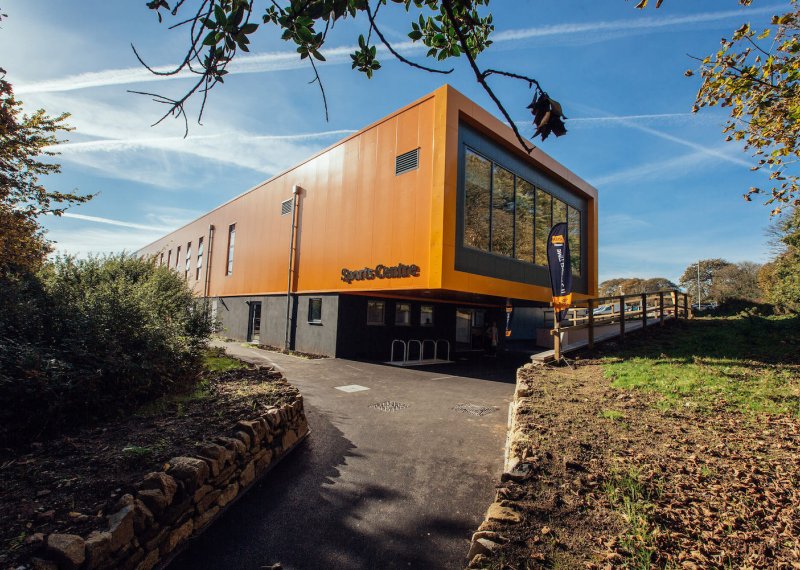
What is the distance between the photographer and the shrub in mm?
3787

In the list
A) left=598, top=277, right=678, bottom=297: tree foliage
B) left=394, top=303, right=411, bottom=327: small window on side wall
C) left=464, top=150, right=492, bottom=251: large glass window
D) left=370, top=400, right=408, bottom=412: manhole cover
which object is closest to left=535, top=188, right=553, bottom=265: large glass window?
left=464, top=150, right=492, bottom=251: large glass window

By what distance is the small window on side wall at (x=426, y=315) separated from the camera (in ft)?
56.6

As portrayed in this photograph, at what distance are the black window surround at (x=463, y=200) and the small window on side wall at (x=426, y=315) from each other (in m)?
4.43

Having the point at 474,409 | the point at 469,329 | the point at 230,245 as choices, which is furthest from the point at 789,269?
the point at 230,245

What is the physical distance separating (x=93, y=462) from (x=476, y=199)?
40.0 ft

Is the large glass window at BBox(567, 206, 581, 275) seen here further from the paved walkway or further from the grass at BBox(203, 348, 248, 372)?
the grass at BBox(203, 348, 248, 372)

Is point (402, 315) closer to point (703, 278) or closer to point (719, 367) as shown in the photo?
point (719, 367)

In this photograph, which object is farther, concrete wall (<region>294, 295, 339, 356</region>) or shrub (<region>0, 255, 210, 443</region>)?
concrete wall (<region>294, 295, 339, 356</region>)

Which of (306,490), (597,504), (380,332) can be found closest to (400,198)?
(380,332)

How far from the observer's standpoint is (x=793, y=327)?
1156 cm

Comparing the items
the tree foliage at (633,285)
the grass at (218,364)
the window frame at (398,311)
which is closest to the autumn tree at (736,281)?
the tree foliage at (633,285)

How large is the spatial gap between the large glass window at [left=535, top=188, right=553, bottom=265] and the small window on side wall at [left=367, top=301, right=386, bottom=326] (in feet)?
23.8

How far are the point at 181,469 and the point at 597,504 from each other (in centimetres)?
376

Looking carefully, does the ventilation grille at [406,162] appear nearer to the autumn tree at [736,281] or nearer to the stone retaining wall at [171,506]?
the stone retaining wall at [171,506]
